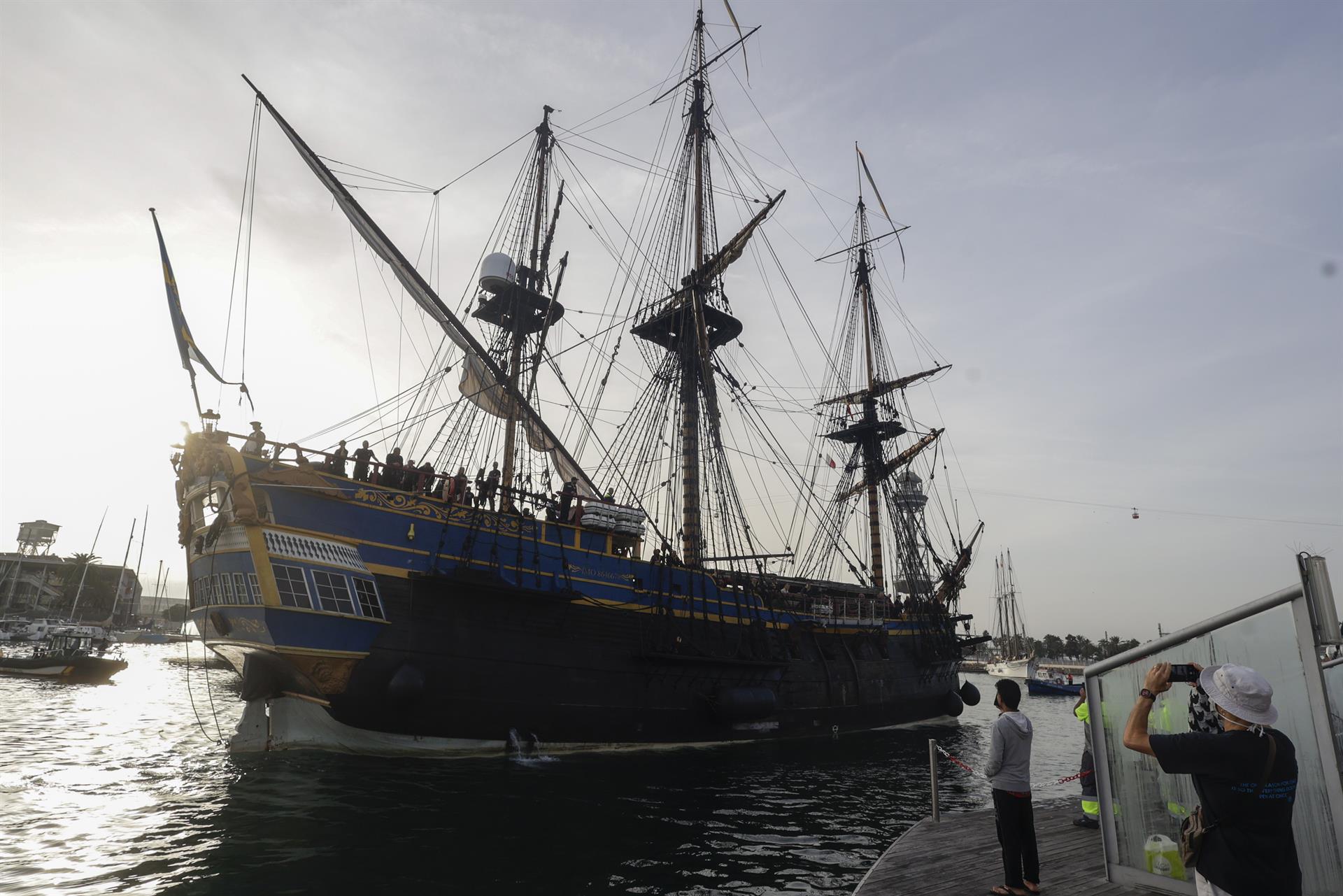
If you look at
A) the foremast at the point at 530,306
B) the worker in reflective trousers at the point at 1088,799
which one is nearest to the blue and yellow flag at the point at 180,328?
the foremast at the point at 530,306

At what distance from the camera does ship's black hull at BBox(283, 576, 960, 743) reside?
16312 millimetres

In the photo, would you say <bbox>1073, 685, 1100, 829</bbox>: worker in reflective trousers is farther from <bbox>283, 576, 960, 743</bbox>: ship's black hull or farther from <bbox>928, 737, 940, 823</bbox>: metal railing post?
<bbox>283, 576, 960, 743</bbox>: ship's black hull

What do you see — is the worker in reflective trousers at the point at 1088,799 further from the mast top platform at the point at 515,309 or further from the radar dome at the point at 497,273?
the radar dome at the point at 497,273

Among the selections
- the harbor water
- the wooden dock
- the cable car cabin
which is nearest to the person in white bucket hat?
the wooden dock

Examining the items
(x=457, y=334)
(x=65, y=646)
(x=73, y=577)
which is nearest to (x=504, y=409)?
(x=457, y=334)

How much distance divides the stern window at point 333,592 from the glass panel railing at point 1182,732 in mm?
15053

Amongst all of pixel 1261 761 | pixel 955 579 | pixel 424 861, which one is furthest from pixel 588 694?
pixel 955 579

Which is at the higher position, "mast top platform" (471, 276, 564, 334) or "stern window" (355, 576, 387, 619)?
"mast top platform" (471, 276, 564, 334)

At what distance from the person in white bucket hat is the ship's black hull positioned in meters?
15.6

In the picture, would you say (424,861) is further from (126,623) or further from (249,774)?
(126,623)

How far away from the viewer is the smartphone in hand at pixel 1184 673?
392 cm

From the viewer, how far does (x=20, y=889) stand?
790 centimetres

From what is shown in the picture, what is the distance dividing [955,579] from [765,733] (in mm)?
19548

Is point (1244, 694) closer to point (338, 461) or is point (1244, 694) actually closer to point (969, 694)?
point (338, 461)
